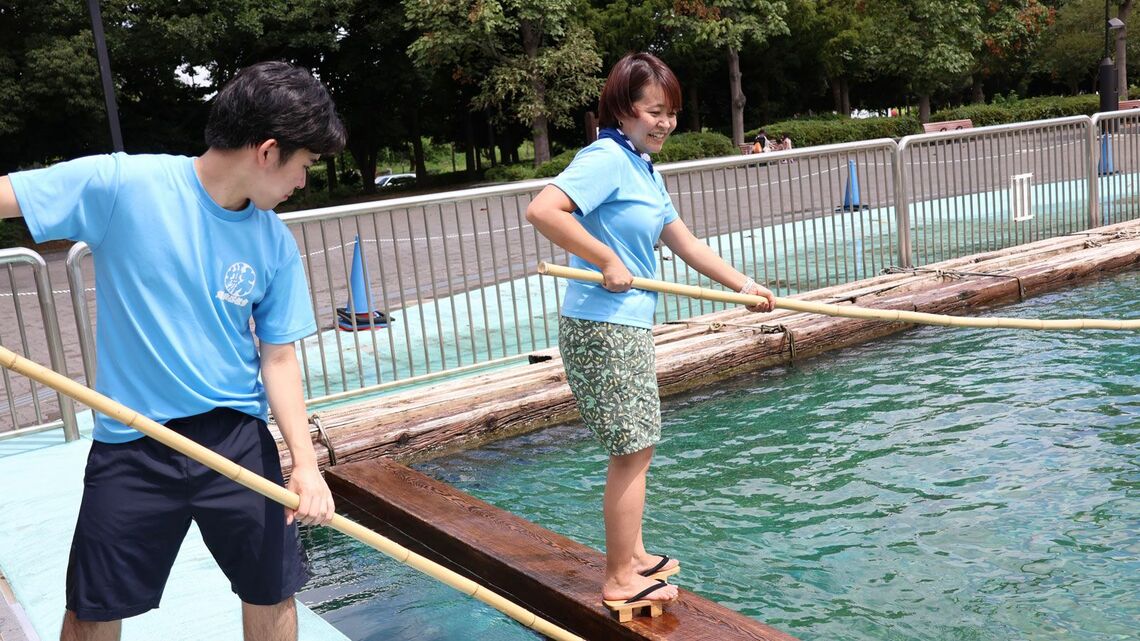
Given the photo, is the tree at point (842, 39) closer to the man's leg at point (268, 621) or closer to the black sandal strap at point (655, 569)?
the black sandal strap at point (655, 569)

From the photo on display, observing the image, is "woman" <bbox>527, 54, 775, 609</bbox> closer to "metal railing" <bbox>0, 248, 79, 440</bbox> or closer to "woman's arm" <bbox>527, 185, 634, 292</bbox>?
"woman's arm" <bbox>527, 185, 634, 292</bbox>

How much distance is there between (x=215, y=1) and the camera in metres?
39.5

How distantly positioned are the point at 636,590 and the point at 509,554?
79cm

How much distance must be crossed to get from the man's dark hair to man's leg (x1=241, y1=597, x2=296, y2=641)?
1099mm

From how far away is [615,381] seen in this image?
3471 millimetres

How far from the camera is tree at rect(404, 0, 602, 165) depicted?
40.1 meters

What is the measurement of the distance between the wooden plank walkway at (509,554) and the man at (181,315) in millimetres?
1349

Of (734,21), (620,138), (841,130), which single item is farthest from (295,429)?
(734,21)

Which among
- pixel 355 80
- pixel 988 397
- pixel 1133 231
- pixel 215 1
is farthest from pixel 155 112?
pixel 988 397

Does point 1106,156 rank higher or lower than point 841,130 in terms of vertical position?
lower

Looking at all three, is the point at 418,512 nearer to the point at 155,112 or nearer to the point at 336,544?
the point at 336,544

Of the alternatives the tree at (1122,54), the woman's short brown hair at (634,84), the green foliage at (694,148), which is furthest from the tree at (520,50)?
the woman's short brown hair at (634,84)

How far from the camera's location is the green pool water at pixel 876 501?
4.00 metres

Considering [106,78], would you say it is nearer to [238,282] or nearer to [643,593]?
[643,593]
